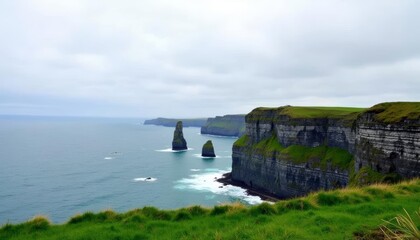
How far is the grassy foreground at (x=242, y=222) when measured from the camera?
39.3ft

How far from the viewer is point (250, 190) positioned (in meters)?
82.9

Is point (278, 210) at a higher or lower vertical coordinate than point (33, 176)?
higher

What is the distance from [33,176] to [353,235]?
93980mm

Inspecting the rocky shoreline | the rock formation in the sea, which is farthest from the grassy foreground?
the rock formation in the sea

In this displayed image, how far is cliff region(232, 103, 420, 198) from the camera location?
41938mm

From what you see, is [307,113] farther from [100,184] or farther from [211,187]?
[100,184]

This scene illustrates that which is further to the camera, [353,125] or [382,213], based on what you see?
[353,125]

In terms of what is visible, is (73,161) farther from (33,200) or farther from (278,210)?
(278,210)

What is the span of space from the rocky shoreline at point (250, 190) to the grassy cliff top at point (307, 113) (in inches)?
729

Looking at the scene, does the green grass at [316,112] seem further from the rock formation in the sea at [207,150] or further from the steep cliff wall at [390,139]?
the rock formation in the sea at [207,150]

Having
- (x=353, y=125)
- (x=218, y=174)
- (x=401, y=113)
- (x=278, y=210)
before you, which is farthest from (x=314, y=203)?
(x=218, y=174)

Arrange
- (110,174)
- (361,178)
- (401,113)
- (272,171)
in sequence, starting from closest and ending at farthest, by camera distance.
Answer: (401,113) < (361,178) < (272,171) < (110,174)

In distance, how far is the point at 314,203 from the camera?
52.2ft

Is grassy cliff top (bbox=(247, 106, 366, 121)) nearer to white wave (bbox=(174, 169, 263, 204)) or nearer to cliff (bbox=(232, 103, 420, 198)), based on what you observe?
cliff (bbox=(232, 103, 420, 198))
